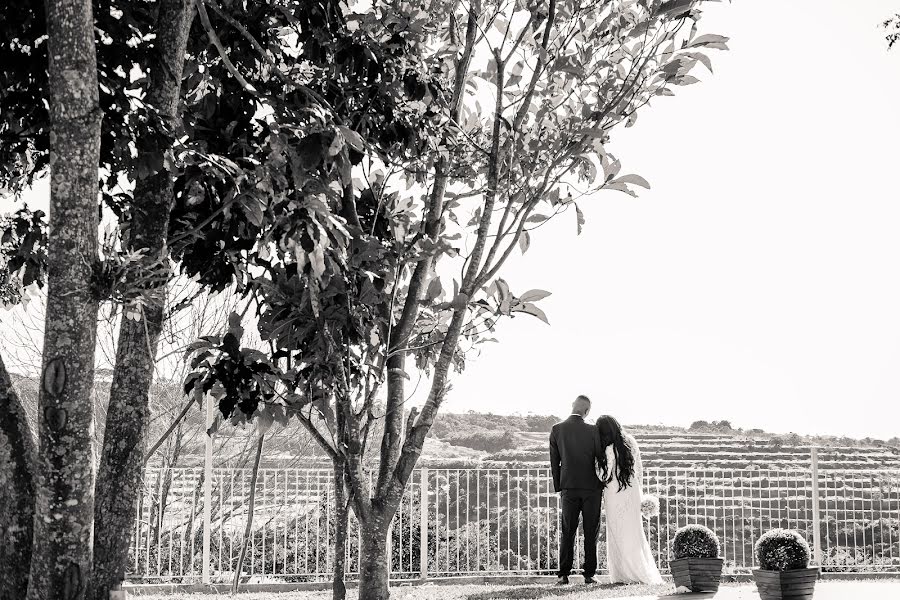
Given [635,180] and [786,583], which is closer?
[635,180]

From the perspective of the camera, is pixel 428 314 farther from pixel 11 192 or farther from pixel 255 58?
pixel 11 192

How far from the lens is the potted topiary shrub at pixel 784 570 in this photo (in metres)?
8.98

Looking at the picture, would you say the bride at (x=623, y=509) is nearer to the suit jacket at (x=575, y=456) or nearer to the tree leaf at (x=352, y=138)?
the suit jacket at (x=575, y=456)

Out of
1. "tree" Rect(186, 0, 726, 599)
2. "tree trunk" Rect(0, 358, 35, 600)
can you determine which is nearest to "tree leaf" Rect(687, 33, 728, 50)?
"tree" Rect(186, 0, 726, 599)

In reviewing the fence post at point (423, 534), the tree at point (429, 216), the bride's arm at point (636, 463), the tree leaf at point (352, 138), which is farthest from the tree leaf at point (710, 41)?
the fence post at point (423, 534)

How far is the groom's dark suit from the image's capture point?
1114 cm

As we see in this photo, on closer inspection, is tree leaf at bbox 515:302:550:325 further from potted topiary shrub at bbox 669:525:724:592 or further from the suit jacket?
the suit jacket

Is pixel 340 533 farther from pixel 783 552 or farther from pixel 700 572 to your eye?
pixel 700 572

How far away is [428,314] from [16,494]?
3.31 meters

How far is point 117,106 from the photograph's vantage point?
208 inches

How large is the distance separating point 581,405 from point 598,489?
3.20ft

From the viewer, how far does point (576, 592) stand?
10.0 meters

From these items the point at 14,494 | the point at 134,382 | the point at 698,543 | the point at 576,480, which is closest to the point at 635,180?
the point at 134,382

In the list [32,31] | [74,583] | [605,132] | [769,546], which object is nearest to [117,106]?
[32,31]
